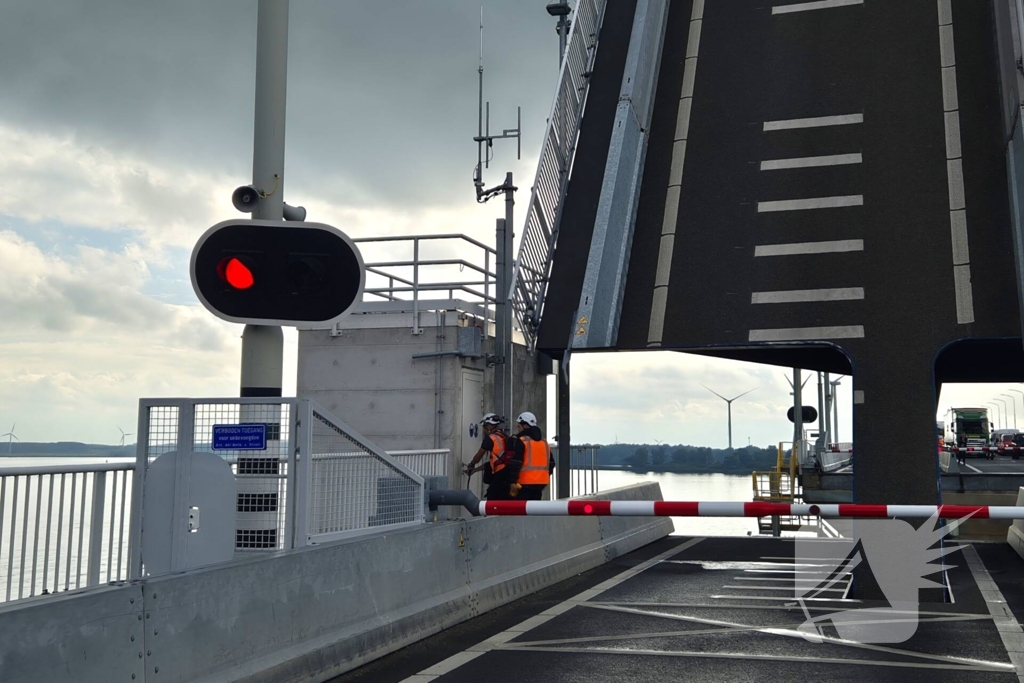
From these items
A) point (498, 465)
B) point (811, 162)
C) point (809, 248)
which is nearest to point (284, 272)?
point (498, 465)

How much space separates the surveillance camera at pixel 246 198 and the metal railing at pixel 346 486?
143 centimetres

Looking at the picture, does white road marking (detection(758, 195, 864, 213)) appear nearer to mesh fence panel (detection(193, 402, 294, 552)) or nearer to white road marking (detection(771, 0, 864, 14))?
white road marking (detection(771, 0, 864, 14))

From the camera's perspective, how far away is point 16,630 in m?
4.94

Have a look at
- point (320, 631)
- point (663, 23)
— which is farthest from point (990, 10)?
point (320, 631)

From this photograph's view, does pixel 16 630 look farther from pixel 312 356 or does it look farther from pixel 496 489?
pixel 312 356

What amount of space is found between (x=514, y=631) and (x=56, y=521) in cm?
430

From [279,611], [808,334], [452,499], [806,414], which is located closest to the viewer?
[279,611]

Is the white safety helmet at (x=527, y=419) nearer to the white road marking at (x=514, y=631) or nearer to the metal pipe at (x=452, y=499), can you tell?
the white road marking at (x=514, y=631)

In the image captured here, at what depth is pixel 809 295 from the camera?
13.8 meters

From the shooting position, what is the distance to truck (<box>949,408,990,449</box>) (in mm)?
74312

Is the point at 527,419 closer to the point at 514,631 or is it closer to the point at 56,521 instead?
the point at 514,631

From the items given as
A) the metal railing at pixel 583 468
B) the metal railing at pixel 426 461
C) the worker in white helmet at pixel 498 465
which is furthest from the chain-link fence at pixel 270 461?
A: the metal railing at pixel 583 468

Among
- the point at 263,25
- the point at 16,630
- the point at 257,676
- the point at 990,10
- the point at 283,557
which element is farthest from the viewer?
the point at 990,10

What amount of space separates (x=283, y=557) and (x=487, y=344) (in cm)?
1063
